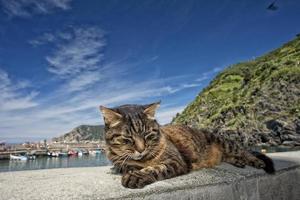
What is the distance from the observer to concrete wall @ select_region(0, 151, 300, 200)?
2.32 metres

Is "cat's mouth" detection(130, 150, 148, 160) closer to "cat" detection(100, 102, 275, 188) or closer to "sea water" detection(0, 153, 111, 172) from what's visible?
"cat" detection(100, 102, 275, 188)

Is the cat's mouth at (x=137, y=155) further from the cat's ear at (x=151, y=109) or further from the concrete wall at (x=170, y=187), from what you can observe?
the cat's ear at (x=151, y=109)

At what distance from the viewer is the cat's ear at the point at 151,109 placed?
Result: 3699 millimetres

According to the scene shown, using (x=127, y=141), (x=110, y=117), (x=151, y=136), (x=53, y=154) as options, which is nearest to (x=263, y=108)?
(x=53, y=154)

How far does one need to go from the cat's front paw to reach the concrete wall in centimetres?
6

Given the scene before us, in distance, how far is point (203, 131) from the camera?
4.84 m

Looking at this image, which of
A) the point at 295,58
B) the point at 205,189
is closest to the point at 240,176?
the point at 205,189

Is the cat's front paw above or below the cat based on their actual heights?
below

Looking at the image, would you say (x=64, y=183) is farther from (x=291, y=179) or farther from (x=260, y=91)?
(x=260, y=91)

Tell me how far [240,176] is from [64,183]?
5.21 ft

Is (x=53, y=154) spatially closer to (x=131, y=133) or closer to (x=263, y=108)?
(x=263, y=108)

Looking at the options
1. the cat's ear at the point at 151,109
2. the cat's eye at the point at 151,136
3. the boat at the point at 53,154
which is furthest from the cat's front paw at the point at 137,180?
the boat at the point at 53,154

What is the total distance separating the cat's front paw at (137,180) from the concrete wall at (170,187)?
63mm

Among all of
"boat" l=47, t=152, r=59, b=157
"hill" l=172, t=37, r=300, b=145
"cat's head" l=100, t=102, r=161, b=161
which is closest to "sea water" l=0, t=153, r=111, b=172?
"boat" l=47, t=152, r=59, b=157
